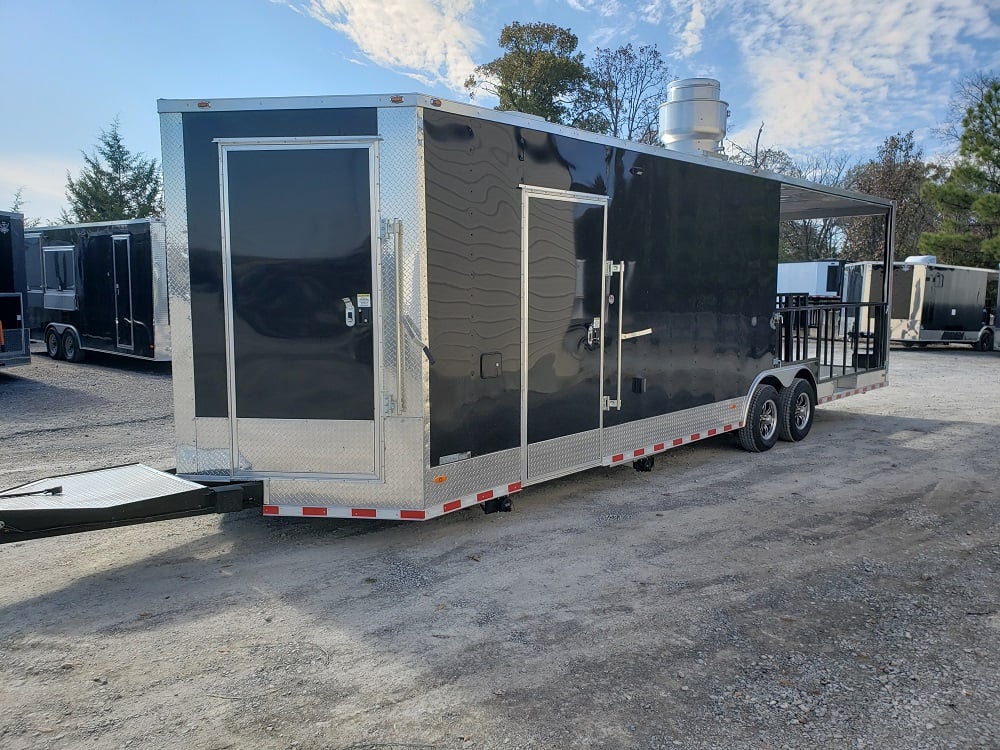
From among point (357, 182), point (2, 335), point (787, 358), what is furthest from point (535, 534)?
point (2, 335)

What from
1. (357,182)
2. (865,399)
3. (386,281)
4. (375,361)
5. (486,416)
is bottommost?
(865,399)

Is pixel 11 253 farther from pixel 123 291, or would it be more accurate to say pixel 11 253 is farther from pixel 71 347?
pixel 71 347

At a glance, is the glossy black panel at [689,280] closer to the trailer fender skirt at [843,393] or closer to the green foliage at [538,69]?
the trailer fender skirt at [843,393]

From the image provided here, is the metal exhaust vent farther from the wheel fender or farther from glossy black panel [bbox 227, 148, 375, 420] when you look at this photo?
glossy black panel [bbox 227, 148, 375, 420]

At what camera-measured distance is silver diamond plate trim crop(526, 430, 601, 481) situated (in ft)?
18.4

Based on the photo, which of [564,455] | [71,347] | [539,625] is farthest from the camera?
[71,347]

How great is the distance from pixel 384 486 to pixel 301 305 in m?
1.25

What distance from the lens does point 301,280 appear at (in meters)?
4.75

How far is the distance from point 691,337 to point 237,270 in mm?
4131

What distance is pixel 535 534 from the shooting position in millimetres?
5359

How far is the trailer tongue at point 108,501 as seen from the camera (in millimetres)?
3965

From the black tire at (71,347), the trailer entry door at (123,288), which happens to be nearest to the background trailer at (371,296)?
the trailer entry door at (123,288)

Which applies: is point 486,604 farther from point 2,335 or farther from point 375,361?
point 2,335

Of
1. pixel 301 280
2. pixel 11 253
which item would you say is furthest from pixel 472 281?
pixel 11 253
